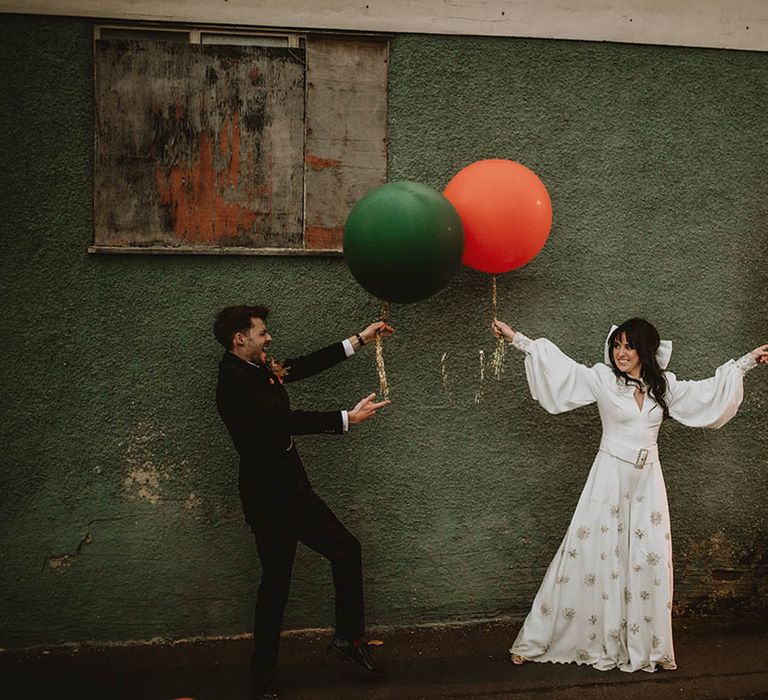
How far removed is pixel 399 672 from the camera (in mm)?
3646

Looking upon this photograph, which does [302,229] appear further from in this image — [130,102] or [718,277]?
[718,277]

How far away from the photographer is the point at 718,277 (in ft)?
13.9

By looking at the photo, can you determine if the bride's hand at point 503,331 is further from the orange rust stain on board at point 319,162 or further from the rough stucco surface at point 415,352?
the orange rust stain on board at point 319,162

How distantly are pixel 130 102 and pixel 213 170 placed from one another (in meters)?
0.55

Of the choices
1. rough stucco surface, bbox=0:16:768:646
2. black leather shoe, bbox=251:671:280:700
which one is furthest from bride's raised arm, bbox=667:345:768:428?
black leather shoe, bbox=251:671:280:700

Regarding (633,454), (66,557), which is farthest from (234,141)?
(633,454)

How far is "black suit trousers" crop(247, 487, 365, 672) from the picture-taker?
11.0 ft

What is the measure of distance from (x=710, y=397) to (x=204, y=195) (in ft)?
9.41

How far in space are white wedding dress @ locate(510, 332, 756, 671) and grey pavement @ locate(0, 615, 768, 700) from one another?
0.43ft

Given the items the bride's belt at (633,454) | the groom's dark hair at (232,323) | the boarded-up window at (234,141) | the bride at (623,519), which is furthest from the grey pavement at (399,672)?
the boarded-up window at (234,141)

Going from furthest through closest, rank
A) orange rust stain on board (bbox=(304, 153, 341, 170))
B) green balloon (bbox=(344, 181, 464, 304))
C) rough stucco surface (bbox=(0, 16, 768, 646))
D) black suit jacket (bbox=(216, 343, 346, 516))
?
orange rust stain on board (bbox=(304, 153, 341, 170)) < rough stucco surface (bbox=(0, 16, 768, 646)) < black suit jacket (bbox=(216, 343, 346, 516)) < green balloon (bbox=(344, 181, 464, 304))

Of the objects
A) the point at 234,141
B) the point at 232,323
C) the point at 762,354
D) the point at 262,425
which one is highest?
the point at 234,141

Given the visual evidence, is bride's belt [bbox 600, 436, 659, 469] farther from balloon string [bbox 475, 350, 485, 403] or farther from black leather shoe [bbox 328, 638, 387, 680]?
black leather shoe [bbox 328, 638, 387, 680]

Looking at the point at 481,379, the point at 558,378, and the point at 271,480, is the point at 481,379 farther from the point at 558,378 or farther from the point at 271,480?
the point at 271,480
